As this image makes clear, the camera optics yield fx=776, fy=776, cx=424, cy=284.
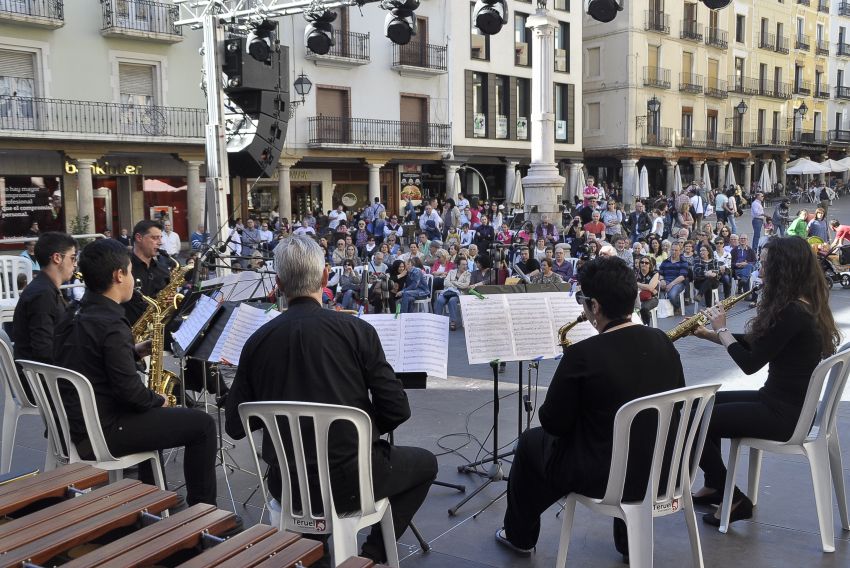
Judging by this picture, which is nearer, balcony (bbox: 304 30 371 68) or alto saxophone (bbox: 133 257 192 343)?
alto saxophone (bbox: 133 257 192 343)

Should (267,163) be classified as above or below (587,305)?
above

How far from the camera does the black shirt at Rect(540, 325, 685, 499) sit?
3107 mm

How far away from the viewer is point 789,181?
46.2 meters

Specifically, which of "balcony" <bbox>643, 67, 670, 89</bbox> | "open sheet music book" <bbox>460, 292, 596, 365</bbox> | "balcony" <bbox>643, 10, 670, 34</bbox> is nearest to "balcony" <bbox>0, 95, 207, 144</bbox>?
"open sheet music book" <bbox>460, 292, 596, 365</bbox>

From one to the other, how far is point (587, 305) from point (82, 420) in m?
2.45

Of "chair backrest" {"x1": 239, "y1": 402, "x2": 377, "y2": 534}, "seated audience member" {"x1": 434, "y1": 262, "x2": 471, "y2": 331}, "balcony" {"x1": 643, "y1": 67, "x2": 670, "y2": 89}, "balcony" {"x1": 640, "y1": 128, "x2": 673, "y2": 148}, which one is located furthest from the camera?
"balcony" {"x1": 640, "y1": 128, "x2": 673, "y2": 148}

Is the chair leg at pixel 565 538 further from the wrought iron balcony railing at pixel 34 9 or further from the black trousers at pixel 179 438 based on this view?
the wrought iron balcony railing at pixel 34 9

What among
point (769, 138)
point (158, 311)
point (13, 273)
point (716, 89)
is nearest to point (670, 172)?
point (716, 89)

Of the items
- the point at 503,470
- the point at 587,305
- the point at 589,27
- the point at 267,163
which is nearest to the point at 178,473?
the point at 503,470

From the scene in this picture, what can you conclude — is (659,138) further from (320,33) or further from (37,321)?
(37,321)

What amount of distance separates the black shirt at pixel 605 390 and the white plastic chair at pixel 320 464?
2.52 ft

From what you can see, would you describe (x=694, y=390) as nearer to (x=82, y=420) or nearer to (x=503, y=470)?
(x=503, y=470)

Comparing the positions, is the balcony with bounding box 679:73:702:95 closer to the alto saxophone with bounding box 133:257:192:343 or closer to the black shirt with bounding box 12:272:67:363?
the alto saxophone with bounding box 133:257:192:343

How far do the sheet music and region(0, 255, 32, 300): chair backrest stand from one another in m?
5.77
